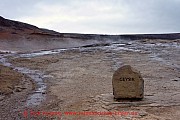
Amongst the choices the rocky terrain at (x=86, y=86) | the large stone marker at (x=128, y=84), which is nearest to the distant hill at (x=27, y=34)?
the rocky terrain at (x=86, y=86)

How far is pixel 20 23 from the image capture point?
5169cm

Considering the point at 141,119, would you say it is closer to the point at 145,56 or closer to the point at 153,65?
the point at 153,65

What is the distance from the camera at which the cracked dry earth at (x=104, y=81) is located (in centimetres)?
899

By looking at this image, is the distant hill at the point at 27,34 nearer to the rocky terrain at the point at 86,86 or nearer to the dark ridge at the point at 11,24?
the dark ridge at the point at 11,24

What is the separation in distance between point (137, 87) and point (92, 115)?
1.68 metres

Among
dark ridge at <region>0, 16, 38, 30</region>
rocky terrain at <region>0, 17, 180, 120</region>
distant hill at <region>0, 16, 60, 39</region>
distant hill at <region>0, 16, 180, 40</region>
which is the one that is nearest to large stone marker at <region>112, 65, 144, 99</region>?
rocky terrain at <region>0, 17, 180, 120</region>

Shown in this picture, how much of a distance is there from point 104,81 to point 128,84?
208 inches

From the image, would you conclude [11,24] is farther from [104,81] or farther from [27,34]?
[104,81]

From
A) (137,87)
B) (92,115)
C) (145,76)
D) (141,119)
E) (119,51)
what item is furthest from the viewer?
(119,51)

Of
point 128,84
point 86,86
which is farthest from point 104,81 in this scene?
point 128,84

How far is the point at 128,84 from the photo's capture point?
9758mm

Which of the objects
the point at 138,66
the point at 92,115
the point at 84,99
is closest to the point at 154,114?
the point at 92,115

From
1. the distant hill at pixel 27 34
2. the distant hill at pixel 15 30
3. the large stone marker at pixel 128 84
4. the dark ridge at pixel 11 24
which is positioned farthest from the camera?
the dark ridge at pixel 11 24

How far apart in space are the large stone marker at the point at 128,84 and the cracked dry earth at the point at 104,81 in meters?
0.19
